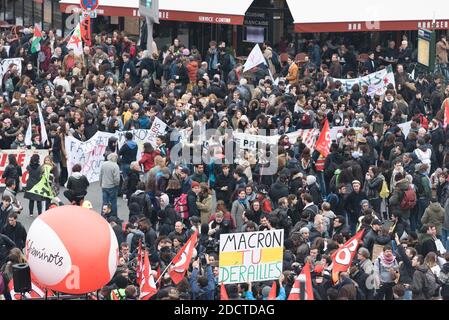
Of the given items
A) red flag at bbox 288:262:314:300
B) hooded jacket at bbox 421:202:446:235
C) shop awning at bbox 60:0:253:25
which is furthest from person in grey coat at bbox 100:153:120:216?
shop awning at bbox 60:0:253:25

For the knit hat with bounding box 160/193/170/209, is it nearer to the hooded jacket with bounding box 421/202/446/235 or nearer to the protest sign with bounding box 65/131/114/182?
the hooded jacket with bounding box 421/202/446/235

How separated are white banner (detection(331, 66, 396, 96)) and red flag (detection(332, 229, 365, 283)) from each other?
12446 mm

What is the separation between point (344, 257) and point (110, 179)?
20.3ft

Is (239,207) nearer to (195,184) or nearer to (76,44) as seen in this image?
(195,184)

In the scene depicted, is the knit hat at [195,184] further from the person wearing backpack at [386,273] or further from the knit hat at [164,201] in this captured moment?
the person wearing backpack at [386,273]

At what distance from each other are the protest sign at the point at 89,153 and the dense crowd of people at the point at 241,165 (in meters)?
0.19

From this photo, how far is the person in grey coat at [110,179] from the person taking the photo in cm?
2244

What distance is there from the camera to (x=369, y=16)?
3575 centimetres

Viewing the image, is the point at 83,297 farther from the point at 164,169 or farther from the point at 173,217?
the point at 164,169

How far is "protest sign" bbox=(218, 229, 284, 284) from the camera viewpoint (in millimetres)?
16875

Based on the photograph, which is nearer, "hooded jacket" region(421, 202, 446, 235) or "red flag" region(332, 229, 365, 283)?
"red flag" region(332, 229, 365, 283)

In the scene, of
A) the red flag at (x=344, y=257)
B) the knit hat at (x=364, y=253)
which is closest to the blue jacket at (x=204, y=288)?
the red flag at (x=344, y=257)

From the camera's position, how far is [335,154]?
A: 76.2ft
